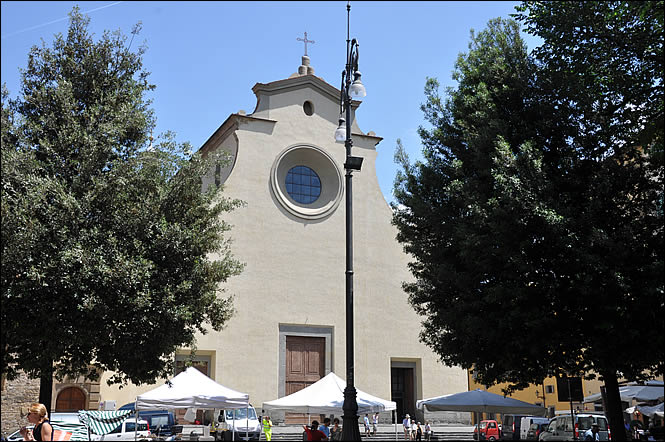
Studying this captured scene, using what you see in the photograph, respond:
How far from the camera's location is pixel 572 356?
1366 centimetres

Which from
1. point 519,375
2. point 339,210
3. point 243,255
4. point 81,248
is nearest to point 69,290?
point 81,248

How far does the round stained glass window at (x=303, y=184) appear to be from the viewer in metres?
31.1

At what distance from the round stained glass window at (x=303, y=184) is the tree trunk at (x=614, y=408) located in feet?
63.4

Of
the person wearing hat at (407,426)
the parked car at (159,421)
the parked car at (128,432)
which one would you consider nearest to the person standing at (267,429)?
the parked car at (159,421)

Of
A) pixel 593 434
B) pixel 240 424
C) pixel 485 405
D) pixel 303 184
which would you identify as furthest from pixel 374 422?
pixel 303 184

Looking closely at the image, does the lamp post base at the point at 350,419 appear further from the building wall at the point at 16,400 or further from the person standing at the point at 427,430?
the building wall at the point at 16,400

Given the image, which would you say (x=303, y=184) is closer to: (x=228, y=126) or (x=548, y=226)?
(x=228, y=126)

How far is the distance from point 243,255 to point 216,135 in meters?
7.16

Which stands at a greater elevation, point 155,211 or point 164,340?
point 155,211

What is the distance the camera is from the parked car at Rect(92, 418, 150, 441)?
1952 cm

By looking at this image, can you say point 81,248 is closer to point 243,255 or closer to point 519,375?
point 519,375

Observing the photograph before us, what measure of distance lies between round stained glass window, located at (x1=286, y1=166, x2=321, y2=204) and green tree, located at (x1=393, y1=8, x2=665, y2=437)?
15713mm

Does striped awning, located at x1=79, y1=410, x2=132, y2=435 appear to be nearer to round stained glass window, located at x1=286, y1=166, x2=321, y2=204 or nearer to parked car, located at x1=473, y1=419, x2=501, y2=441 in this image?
round stained glass window, located at x1=286, y1=166, x2=321, y2=204

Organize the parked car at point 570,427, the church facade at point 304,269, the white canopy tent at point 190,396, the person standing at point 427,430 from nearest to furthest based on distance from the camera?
the white canopy tent at point 190,396 < the parked car at point 570,427 < the person standing at point 427,430 < the church facade at point 304,269
